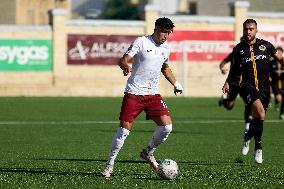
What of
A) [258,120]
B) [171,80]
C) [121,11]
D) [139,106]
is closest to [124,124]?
[139,106]

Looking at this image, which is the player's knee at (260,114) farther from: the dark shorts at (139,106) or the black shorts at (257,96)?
the dark shorts at (139,106)

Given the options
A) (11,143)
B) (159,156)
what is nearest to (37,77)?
(11,143)

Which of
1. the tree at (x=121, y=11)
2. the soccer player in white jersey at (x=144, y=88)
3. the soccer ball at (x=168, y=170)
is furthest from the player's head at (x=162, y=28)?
the tree at (x=121, y=11)

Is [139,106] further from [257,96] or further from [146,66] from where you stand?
[257,96]

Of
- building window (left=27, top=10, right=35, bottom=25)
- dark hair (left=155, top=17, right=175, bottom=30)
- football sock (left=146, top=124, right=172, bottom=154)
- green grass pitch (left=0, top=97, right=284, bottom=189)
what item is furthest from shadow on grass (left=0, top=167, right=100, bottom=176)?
building window (left=27, top=10, right=35, bottom=25)

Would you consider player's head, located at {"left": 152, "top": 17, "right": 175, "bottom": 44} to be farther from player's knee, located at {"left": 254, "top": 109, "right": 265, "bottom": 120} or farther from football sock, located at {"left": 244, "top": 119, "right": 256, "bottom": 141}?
football sock, located at {"left": 244, "top": 119, "right": 256, "bottom": 141}

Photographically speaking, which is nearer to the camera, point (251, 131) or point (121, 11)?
point (251, 131)

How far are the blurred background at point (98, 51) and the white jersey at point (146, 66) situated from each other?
33.0 meters

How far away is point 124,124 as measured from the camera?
44.5 feet

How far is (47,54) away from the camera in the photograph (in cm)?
4688

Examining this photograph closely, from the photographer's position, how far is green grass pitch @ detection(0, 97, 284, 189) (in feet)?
42.8

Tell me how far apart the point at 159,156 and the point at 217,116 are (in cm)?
1371

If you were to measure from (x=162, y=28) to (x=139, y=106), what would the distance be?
115 cm

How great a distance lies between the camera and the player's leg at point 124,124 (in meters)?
13.5
